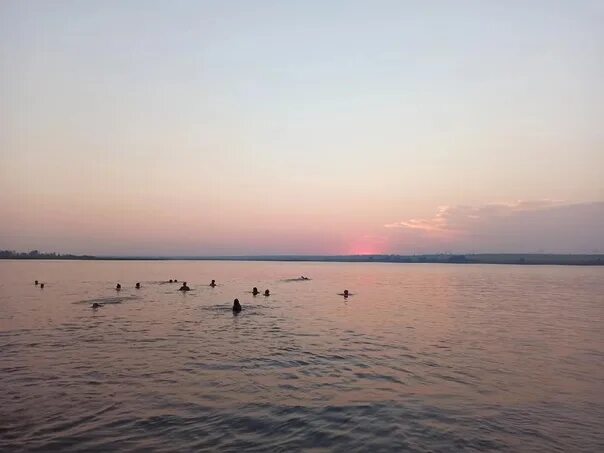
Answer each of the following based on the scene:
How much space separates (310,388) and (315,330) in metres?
16.3

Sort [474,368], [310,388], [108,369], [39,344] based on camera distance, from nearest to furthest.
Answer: [310,388], [108,369], [474,368], [39,344]

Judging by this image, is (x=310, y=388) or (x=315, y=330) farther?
(x=315, y=330)

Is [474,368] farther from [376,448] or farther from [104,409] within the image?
[104,409]

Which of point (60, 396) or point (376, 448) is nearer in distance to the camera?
point (376, 448)

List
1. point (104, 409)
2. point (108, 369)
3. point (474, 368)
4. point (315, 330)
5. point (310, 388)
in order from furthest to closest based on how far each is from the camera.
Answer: point (315, 330), point (474, 368), point (108, 369), point (310, 388), point (104, 409)

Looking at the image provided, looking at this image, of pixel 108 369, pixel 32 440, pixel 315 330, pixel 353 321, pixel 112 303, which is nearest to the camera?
pixel 32 440

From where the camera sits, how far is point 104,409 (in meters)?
15.7

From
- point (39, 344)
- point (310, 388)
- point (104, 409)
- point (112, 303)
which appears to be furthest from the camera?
point (112, 303)

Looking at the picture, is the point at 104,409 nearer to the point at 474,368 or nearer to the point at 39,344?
the point at 39,344

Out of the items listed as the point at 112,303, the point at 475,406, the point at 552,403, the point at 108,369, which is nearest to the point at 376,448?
the point at 475,406

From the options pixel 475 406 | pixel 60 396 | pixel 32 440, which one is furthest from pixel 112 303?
pixel 475 406

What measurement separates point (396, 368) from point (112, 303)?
39.3m

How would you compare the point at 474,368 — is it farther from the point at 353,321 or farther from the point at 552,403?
the point at 353,321

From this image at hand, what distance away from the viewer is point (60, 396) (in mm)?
17047
